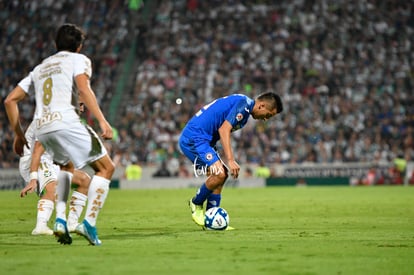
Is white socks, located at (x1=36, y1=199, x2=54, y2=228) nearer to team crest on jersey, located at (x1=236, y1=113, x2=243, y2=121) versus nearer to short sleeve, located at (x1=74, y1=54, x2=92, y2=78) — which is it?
team crest on jersey, located at (x1=236, y1=113, x2=243, y2=121)

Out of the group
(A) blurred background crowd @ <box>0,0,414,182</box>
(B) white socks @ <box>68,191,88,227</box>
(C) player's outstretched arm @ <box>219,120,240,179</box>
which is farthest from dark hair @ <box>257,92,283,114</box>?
(A) blurred background crowd @ <box>0,0,414,182</box>

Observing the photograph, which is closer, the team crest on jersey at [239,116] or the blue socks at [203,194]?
the team crest on jersey at [239,116]

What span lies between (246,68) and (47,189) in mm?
25372

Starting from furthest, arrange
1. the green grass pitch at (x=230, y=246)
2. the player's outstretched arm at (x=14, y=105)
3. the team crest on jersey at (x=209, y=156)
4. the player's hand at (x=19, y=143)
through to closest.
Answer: the team crest on jersey at (x=209, y=156), the player's hand at (x=19, y=143), the player's outstretched arm at (x=14, y=105), the green grass pitch at (x=230, y=246)

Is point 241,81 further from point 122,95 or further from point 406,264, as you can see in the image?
point 406,264

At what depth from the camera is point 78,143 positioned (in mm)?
8695

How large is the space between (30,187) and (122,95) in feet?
82.2

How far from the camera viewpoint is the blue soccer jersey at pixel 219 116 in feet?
38.8

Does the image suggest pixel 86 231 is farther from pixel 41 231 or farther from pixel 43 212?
pixel 43 212

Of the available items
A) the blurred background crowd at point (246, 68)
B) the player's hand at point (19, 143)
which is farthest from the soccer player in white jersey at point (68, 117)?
the blurred background crowd at point (246, 68)

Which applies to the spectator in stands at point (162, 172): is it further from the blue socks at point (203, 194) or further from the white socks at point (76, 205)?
the white socks at point (76, 205)

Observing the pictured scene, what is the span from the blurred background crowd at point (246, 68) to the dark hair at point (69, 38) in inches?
903

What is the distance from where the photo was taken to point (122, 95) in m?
35.9

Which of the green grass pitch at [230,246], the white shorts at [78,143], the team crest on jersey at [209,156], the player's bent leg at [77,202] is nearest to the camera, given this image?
the green grass pitch at [230,246]
